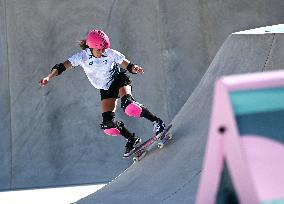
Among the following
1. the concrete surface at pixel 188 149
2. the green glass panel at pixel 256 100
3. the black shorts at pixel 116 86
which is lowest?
the green glass panel at pixel 256 100

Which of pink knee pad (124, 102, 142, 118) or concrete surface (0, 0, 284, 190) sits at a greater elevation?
concrete surface (0, 0, 284, 190)

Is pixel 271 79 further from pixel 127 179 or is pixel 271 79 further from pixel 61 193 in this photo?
pixel 61 193

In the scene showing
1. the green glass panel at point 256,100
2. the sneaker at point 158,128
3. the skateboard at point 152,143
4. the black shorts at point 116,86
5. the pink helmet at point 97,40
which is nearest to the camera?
the green glass panel at point 256,100

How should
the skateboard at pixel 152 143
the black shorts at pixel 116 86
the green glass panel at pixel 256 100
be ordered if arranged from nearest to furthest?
the green glass panel at pixel 256 100 → the skateboard at pixel 152 143 → the black shorts at pixel 116 86

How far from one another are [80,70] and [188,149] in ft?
17.1

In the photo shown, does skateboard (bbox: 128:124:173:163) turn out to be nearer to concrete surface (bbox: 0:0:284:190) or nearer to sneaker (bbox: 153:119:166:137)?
sneaker (bbox: 153:119:166:137)

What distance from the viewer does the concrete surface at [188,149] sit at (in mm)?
6949

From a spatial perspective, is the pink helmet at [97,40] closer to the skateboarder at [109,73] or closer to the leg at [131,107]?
the skateboarder at [109,73]

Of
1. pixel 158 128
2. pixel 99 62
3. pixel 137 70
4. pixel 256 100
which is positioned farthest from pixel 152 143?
pixel 256 100

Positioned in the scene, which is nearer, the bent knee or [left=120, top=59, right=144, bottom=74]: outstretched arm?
[left=120, top=59, right=144, bottom=74]: outstretched arm

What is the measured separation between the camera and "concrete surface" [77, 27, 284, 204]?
22.8 ft

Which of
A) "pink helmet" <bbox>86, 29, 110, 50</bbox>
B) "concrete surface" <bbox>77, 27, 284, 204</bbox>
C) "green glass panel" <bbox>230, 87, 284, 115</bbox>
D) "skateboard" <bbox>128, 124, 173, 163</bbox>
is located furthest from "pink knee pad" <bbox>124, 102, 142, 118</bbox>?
"green glass panel" <bbox>230, 87, 284, 115</bbox>

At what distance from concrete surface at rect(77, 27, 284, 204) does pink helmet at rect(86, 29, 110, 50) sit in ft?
4.19

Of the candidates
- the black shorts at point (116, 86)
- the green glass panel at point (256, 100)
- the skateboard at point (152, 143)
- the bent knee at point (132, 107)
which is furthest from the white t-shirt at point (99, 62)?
the green glass panel at point (256, 100)
